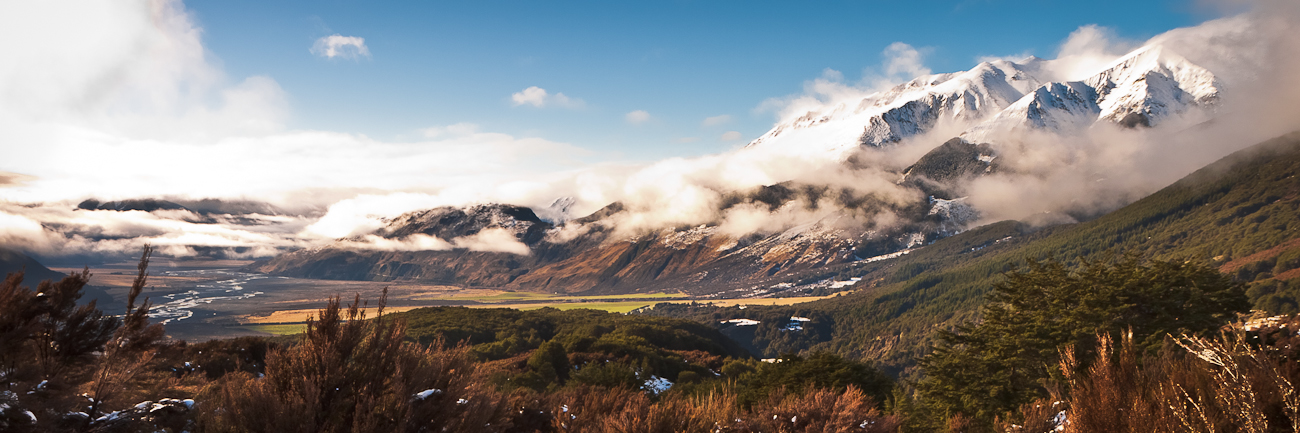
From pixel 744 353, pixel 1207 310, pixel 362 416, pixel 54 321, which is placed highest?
pixel 54 321

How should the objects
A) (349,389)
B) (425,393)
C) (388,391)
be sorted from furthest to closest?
(425,393)
(388,391)
(349,389)

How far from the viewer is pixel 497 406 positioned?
37.8 ft

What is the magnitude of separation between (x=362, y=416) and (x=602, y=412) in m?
8.25

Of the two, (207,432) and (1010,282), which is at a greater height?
(207,432)

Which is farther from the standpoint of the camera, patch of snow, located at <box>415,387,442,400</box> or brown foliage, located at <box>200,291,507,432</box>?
patch of snow, located at <box>415,387,442,400</box>

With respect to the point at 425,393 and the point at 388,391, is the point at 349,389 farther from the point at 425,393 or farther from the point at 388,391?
the point at 425,393

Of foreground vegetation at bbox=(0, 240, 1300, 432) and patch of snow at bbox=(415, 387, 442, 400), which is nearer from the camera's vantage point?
foreground vegetation at bbox=(0, 240, 1300, 432)

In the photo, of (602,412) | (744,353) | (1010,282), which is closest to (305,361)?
(602,412)

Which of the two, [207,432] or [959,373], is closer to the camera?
[207,432]

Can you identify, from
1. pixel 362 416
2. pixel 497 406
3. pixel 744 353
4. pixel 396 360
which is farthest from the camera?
pixel 744 353

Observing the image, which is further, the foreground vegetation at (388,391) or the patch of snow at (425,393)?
the patch of snow at (425,393)

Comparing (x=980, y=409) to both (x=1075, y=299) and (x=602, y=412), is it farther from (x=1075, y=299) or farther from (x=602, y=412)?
(x=602, y=412)

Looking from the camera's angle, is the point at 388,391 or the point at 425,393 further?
the point at 425,393

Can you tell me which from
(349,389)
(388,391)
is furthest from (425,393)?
(349,389)
